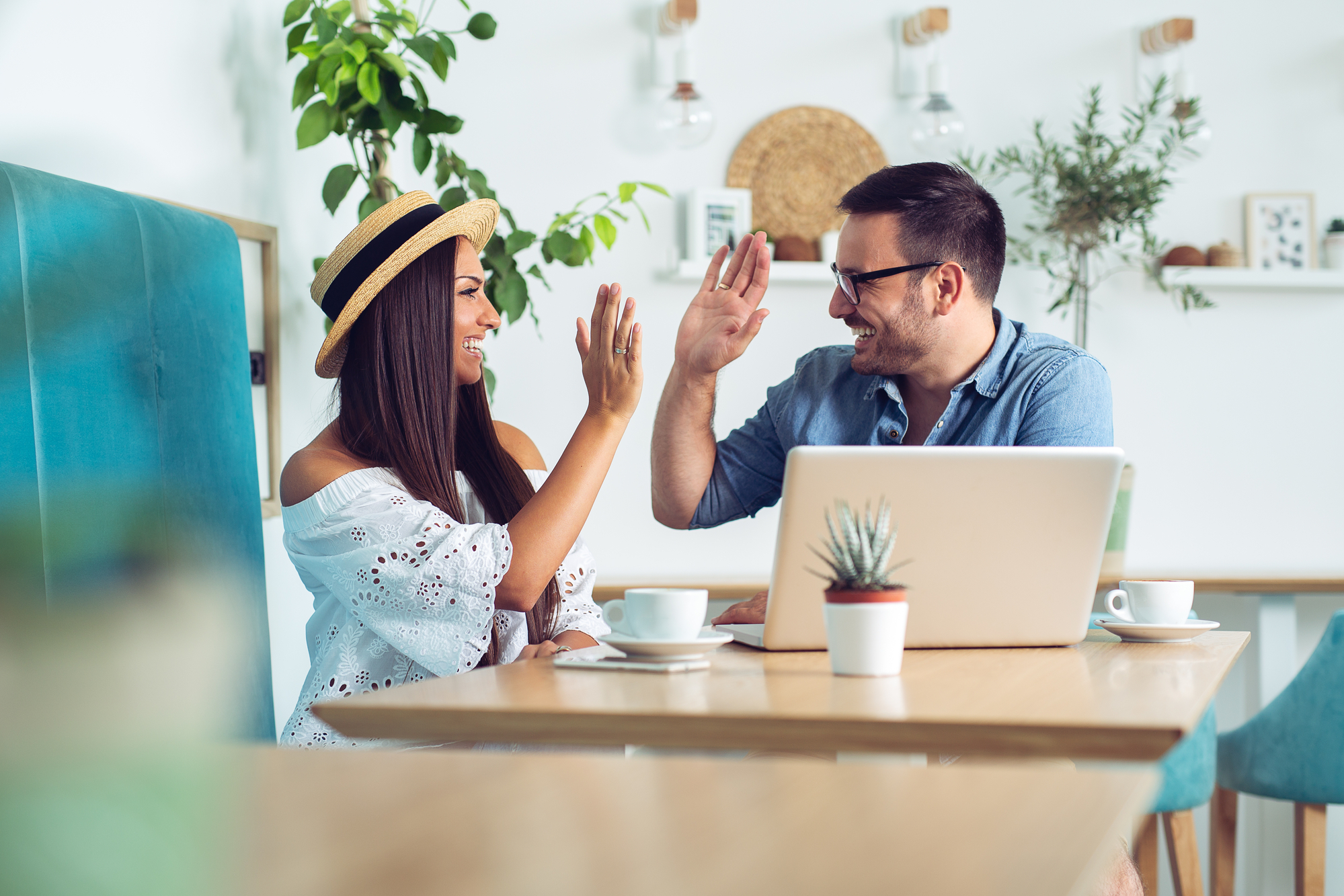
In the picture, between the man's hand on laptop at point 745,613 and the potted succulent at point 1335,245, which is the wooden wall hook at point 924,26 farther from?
the man's hand on laptop at point 745,613

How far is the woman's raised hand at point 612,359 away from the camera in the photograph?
154cm

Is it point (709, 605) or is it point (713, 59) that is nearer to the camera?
point (709, 605)

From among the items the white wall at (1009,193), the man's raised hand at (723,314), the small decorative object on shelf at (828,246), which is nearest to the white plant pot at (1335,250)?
the white wall at (1009,193)

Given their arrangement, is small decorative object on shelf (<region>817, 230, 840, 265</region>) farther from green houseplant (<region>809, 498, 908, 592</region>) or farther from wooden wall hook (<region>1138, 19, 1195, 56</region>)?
green houseplant (<region>809, 498, 908, 592</region>)

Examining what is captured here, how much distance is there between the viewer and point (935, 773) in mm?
587

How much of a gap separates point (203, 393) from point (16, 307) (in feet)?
5.54

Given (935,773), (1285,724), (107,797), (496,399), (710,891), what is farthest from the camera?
(496,399)

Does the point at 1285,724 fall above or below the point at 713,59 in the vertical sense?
below

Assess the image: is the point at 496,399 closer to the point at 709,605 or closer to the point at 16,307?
the point at 709,605

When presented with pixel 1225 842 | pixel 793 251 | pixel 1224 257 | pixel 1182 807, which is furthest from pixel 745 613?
pixel 1224 257

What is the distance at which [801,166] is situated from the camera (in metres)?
3.27

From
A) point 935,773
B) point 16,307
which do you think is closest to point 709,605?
point 935,773

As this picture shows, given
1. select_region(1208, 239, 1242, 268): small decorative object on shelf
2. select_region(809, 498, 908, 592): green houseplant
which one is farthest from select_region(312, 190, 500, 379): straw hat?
select_region(1208, 239, 1242, 268): small decorative object on shelf

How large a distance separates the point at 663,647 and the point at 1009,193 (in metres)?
2.62
